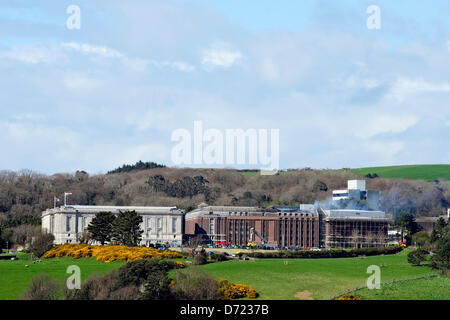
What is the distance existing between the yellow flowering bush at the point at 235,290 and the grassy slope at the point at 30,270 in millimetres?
19788

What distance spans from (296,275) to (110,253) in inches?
1283

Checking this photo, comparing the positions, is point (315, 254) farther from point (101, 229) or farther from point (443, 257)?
point (101, 229)

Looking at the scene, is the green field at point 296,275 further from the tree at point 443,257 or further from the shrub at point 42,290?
the shrub at point 42,290

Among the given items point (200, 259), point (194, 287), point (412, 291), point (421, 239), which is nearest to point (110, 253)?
point (200, 259)

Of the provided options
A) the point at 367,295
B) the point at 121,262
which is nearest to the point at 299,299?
the point at 367,295

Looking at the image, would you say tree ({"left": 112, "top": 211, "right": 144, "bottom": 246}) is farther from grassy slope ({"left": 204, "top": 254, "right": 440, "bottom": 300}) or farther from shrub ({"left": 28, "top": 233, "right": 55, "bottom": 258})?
grassy slope ({"left": 204, "top": 254, "right": 440, "bottom": 300})

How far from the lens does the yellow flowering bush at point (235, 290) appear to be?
11094 centimetres

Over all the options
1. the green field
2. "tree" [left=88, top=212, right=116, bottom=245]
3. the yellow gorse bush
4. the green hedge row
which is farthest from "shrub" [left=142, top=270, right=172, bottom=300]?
"tree" [left=88, top=212, right=116, bottom=245]

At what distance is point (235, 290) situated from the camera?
368 feet

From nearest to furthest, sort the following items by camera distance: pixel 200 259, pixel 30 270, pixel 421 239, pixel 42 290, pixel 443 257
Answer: pixel 42 290 < pixel 30 270 < pixel 443 257 < pixel 200 259 < pixel 421 239

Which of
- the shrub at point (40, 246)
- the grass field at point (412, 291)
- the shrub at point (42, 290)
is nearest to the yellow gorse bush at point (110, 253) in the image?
the shrub at point (40, 246)

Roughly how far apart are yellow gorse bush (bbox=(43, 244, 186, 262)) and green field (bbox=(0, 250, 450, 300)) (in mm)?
2143

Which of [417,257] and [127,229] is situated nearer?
[417,257]
